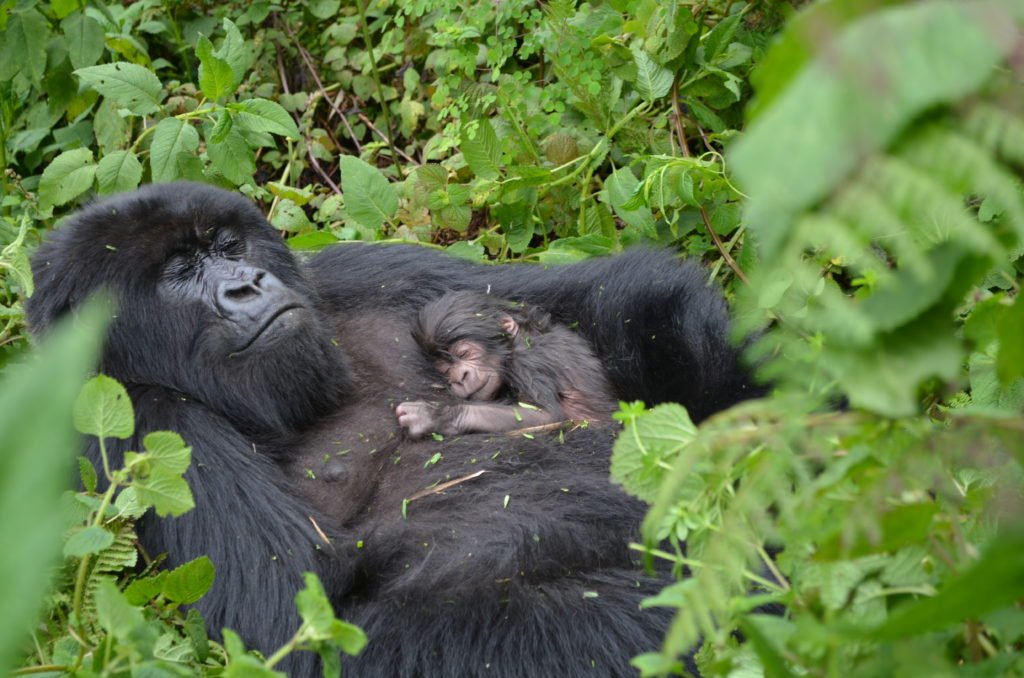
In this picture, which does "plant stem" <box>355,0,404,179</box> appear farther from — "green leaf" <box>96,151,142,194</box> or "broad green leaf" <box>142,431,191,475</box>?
"broad green leaf" <box>142,431,191,475</box>

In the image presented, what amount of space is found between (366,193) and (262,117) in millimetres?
517

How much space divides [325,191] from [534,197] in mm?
1513

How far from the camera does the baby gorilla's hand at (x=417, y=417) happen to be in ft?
10.9

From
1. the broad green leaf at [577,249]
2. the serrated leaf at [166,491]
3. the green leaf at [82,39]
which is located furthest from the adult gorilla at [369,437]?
the green leaf at [82,39]

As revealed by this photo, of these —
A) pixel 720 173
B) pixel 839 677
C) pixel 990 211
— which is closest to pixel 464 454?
pixel 720 173

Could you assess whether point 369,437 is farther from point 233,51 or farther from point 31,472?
point 31,472

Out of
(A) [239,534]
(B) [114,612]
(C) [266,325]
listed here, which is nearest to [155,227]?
(C) [266,325]

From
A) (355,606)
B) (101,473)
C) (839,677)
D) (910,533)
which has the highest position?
(910,533)

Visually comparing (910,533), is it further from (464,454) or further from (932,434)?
(464,454)

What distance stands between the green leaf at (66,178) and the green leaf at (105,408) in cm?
262

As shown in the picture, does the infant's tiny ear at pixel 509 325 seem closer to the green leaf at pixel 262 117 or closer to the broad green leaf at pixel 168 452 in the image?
the green leaf at pixel 262 117

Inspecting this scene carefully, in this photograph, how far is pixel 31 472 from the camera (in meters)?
0.91

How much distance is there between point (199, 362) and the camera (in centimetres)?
314

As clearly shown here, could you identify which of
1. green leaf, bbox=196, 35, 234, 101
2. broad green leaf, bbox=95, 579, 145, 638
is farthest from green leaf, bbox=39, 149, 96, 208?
broad green leaf, bbox=95, 579, 145, 638
